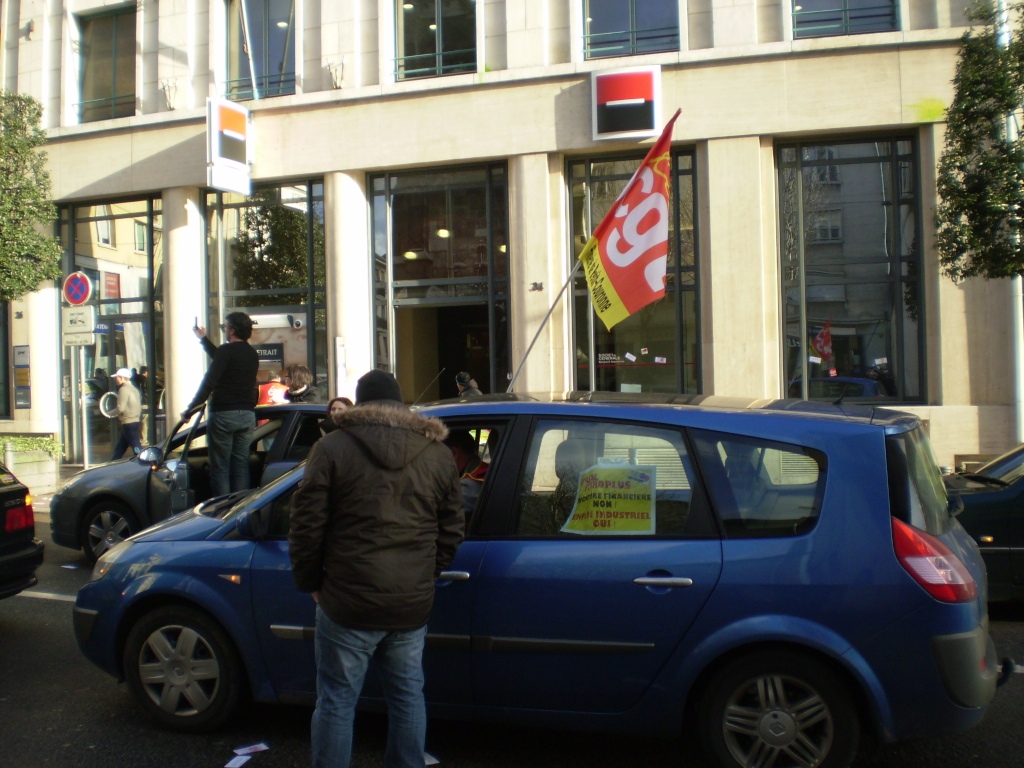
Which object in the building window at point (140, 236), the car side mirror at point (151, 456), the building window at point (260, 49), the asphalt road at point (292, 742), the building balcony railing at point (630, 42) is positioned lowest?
the asphalt road at point (292, 742)

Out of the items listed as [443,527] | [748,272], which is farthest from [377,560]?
[748,272]

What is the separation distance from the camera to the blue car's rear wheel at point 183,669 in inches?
165

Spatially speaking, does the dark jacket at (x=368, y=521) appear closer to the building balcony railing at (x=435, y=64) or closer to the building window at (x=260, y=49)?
the building balcony railing at (x=435, y=64)

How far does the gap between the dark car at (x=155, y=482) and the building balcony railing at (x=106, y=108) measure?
11031 mm

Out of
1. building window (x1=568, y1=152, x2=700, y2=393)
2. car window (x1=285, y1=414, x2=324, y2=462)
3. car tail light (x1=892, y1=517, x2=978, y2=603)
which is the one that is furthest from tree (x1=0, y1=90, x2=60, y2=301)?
car tail light (x1=892, y1=517, x2=978, y2=603)

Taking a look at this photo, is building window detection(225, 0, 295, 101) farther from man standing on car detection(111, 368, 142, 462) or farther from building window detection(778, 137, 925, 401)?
building window detection(778, 137, 925, 401)

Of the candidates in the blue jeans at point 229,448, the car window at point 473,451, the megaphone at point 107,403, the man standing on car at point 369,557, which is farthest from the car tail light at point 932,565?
the megaphone at point 107,403

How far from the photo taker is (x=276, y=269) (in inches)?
628

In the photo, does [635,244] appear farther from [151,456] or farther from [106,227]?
[106,227]

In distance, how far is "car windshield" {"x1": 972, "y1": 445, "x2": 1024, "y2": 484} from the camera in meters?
6.21

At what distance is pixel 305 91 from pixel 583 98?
196 inches

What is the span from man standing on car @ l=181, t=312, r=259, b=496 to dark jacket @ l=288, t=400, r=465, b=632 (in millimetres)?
4532

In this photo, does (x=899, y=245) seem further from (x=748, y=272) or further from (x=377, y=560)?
(x=377, y=560)

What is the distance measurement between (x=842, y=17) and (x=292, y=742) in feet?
43.4
